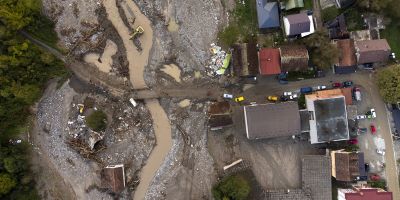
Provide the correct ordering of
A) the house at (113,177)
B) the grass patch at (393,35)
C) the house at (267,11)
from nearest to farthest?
the house at (113,177) → the house at (267,11) → the grass patch at (393,35)

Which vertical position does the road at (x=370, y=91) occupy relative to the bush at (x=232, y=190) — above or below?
above

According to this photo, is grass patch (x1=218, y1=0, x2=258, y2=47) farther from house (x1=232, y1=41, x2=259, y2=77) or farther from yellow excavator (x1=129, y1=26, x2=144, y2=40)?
yellow excavator (x1=129, y1=26, x2=144, y2=40)

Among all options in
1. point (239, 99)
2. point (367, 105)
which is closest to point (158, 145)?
point (239, 99)

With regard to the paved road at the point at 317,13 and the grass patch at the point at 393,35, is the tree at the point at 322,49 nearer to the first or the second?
the paved road at the point at 317,13

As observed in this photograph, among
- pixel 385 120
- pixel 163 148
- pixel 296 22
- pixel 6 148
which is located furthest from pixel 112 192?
pixel 385 120

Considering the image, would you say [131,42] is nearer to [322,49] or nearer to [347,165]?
[322,49]

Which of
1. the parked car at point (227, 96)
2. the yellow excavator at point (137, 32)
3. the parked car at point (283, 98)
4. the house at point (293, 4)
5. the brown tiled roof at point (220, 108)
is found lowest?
the brown tiled roof at point (220, 108)

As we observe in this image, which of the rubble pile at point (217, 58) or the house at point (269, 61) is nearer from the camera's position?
the house at point (269, 61)

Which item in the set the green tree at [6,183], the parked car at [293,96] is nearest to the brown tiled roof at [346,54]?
the parked car at [293,96]
